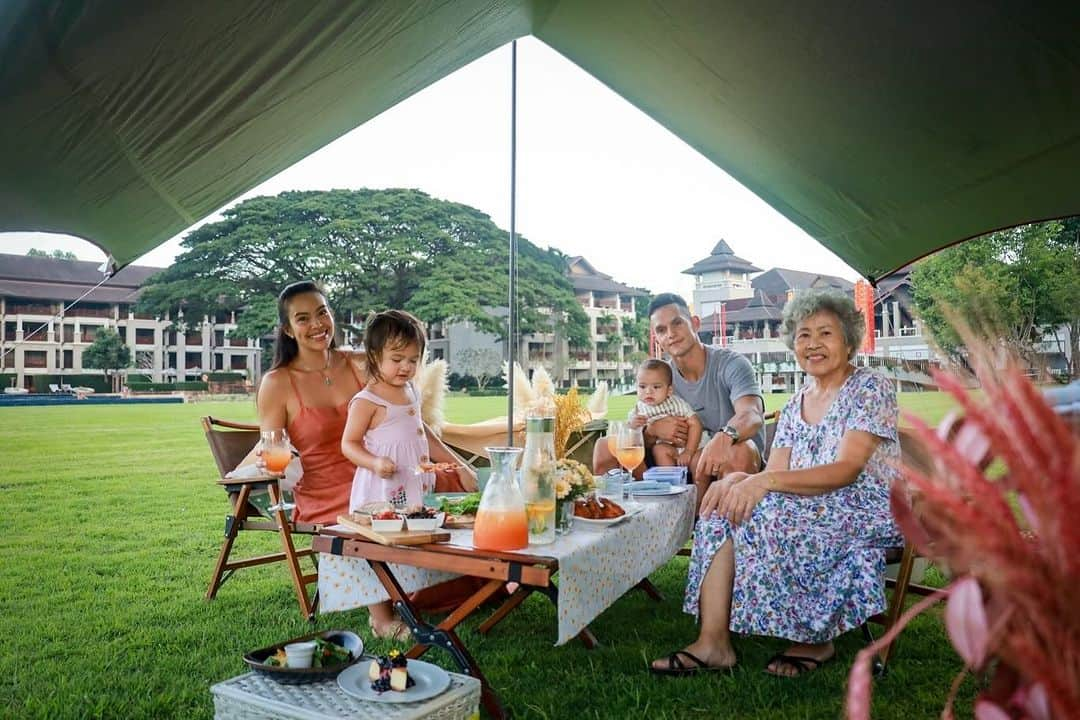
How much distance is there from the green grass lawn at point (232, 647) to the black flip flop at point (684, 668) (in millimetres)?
46

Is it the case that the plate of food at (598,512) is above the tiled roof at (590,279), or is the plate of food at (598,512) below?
below

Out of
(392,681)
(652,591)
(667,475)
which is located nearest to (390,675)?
(392,681)

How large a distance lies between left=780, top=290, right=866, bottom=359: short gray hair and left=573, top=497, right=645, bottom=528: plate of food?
0.88 metres

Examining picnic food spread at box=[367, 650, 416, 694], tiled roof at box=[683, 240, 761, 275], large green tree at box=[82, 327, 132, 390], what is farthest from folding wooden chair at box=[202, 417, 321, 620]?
tiled roof at box=[683, 240, 761, 275]

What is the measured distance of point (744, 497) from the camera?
2.64 metres

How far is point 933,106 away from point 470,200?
28.0 meters

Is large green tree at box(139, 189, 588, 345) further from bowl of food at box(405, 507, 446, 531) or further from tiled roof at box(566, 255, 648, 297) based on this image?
bowl of food at box(405, 507, 446, 531)

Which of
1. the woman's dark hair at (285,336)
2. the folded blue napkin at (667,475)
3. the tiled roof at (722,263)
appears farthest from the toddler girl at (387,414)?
the tiled roof at (722,263)

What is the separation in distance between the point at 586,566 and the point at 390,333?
1164 millimetres

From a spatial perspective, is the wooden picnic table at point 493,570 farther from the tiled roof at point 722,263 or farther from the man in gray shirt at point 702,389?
the tiled roof at point 722,263

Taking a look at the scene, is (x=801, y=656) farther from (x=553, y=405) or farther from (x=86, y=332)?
(x=86, y=332)

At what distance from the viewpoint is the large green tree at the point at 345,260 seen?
90.7ft

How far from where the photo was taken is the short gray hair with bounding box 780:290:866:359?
283 centimetres

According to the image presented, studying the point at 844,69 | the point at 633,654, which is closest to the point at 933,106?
the point at 844,69
